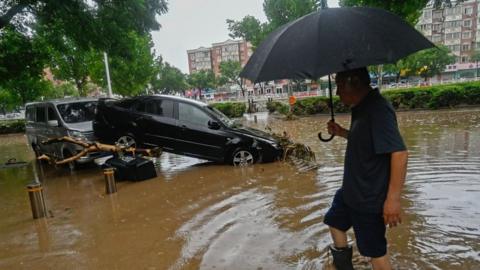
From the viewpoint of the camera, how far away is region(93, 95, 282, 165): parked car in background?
7898 millimetres

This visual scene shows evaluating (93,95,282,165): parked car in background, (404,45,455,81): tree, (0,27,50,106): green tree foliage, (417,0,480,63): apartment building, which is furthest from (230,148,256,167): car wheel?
(417,0,480,63): apartment building

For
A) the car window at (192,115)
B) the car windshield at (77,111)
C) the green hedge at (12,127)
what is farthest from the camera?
the green hedge at (12,127)

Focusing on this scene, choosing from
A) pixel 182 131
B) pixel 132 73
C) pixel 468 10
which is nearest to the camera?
pixel 182 131

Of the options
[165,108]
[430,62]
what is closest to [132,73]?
[165,108]

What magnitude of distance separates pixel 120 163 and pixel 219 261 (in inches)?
174

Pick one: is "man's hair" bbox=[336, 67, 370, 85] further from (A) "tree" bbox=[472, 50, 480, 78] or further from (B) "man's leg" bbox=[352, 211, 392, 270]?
(A) "tree" bbox=[472, 50, 480, 78]

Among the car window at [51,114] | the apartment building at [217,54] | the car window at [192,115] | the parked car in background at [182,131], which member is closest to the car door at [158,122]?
the parked car in background at [182,131]

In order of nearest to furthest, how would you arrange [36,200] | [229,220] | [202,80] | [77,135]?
[229,220]
[36,200]
[77,135]
[202,80]

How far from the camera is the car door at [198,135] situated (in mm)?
7879

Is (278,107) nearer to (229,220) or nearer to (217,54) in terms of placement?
(229,220)

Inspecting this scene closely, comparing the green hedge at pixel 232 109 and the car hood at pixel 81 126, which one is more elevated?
the car hood at pixel 81 126

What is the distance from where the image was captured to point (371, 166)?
2.17m

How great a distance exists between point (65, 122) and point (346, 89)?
27.1 feet

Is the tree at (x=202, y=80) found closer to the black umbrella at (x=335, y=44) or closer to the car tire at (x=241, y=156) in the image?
the car tire at (x=241, y=156)
